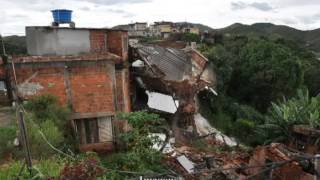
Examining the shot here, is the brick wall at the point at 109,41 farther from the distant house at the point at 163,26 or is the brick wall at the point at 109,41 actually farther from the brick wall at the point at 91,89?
the distant house at the point at 163,26

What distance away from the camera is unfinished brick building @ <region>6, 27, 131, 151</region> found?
9594mm

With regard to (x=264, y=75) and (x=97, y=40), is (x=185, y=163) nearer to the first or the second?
(x=97, y=40)

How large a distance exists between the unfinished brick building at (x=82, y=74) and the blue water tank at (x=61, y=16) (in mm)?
504

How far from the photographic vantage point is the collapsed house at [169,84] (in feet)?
39.4

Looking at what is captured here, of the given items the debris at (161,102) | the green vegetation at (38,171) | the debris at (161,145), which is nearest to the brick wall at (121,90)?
the debris at (161,145)

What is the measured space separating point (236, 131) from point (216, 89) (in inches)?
175

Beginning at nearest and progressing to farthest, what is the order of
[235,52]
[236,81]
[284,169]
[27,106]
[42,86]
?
[284,169] → [27,106] → [42,86] → [236,81] → [235,52]

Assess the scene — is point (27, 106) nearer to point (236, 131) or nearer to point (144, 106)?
point (144, 106)

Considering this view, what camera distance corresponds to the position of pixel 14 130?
8.12 meters

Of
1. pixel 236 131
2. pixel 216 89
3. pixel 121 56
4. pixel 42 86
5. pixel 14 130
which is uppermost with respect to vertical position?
pixel 121 56

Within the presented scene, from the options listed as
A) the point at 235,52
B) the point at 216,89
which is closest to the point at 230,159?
the point at 216,89

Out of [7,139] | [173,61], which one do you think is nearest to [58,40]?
[7,139]

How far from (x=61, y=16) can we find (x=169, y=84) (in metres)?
3.98

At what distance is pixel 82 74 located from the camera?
32.7ft
